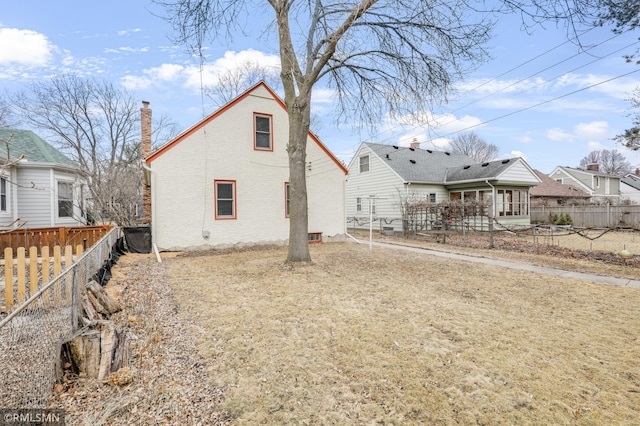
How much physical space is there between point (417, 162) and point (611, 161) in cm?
6371

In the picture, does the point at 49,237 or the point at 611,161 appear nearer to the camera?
the point at 49,237

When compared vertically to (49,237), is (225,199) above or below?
above

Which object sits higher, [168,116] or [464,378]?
[168,116]

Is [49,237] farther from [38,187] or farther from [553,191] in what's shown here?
[553,191]

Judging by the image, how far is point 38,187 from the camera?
13.6 meters

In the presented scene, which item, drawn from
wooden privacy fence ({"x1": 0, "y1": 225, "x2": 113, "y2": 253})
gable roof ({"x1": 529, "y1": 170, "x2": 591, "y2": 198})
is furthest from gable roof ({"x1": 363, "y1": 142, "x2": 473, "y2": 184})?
wooden privacy fence ({"x1": 0, "y1": 225, "x2": 113, "y2": 253})

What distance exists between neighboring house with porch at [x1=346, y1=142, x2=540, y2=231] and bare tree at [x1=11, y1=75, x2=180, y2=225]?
51.4ft

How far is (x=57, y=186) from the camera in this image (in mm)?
14266

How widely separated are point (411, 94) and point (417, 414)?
855cm

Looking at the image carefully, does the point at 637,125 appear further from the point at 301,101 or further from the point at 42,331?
the point at 42,331

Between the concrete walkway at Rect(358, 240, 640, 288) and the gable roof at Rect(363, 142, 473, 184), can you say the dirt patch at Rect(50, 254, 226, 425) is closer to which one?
the concrete walkway at Rect(358, 240, 640, 288)

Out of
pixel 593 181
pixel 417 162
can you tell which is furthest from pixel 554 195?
pixel 417 162

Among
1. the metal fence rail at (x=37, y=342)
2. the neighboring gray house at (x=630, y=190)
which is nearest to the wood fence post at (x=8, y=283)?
the metal fence rail at (x=37, y=342)

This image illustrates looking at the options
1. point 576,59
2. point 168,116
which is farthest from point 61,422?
point 168,116
